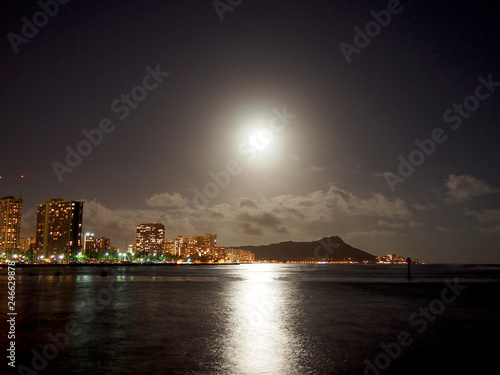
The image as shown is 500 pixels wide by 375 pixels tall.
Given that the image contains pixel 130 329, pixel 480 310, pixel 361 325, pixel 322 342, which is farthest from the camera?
pixel 480 310

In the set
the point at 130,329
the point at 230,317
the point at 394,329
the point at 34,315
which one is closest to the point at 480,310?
the point at 394,329

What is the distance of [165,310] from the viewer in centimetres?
3284

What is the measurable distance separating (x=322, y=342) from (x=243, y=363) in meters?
5.89

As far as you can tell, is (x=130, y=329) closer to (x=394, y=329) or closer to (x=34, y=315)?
(x=34, y=315)

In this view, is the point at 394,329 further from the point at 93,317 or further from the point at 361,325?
the point at 93,317

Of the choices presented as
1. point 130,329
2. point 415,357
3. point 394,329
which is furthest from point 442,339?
point 130,329

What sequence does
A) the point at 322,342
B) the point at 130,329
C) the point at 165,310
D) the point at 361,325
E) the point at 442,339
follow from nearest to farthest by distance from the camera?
1. the point at 322,342
2. the point at 442,339
3. the point at 130,329
4. the point at 361,325
5. the point at 165,310

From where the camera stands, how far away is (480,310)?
35.5 metres

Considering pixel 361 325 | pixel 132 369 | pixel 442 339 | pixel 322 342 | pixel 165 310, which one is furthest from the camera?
pixel 165 310

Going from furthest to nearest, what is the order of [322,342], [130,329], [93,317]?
[93,317], [130,329], [322,342]

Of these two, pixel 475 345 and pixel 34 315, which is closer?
pixel 475 345

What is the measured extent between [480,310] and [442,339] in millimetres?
17655

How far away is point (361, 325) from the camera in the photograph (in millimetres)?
25766

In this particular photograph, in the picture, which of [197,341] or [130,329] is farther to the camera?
[130,329]
